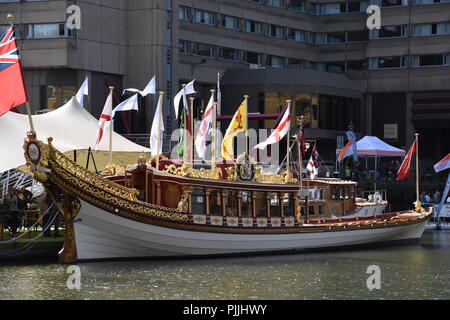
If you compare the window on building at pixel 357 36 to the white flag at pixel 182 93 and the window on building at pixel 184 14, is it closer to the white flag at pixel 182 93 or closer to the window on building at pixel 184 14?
the window on building at pixel 184 14

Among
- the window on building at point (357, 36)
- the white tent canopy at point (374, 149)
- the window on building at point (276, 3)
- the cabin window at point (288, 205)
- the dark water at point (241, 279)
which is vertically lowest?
the dark water at point (241, 279)

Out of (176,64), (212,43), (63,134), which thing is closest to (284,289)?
(63,134)

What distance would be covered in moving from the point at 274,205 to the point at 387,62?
47809 millimetres

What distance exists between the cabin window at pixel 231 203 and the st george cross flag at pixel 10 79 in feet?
32.6

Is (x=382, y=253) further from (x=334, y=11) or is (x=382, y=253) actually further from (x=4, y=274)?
(x=334, y=11)

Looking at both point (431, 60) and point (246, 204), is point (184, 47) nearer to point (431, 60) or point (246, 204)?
point (431, 60)

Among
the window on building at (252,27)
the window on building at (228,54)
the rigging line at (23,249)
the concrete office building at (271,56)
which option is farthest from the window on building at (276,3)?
the rigging line at (23,249)

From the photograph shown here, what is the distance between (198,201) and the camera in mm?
41344

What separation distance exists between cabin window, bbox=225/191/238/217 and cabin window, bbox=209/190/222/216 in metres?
0.33

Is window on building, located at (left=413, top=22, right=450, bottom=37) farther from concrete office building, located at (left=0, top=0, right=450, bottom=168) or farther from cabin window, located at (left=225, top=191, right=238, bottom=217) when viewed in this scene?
cabin window, located at (left=225, top=191, right=238, bottom=217)

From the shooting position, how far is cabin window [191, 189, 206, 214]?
1619 inches

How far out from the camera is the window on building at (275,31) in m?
89.7
